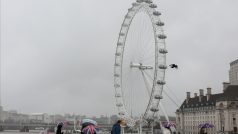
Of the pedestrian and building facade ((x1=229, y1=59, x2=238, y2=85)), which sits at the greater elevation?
building facade ((x1=229, y1=59, x2=238, y2=85))

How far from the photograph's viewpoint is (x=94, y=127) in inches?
520

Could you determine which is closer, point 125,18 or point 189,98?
point 125,18

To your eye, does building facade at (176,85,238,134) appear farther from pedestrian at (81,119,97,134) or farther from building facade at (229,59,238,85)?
pedestrian at (81,119,97,134)

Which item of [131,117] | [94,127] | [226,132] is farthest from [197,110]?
[94,127]

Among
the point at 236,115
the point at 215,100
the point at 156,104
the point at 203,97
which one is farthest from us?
the point at 203,97

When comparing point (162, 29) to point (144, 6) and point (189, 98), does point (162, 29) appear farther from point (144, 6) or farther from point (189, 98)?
point (189, 98)

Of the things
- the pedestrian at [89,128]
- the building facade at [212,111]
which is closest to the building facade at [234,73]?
the building facade at [212,111]

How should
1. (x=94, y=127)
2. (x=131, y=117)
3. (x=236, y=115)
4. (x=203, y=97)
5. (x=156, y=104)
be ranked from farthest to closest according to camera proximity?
(x=203, y=97), (x=236, y=115), (x=131, y=117), (x=156, y=104), (x=94, y=127)

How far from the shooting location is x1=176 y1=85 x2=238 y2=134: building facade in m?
116

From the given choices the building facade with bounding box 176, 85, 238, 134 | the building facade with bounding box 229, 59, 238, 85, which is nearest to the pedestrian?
the building facade with bounding box 176, 85, 238, 134

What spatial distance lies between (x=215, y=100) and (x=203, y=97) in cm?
1114

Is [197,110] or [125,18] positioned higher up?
[125,18]

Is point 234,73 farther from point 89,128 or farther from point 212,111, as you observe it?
point 89,128

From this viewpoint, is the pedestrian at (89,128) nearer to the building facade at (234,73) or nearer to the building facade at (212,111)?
the building facade at (212,111)
